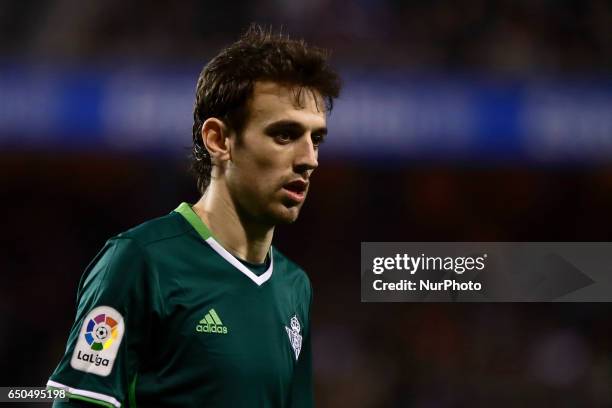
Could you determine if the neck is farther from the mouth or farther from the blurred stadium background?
the blurred stadium background

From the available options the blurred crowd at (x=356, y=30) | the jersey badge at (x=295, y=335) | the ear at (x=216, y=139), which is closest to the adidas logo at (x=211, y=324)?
the jersey badge at (x=295, y=335)

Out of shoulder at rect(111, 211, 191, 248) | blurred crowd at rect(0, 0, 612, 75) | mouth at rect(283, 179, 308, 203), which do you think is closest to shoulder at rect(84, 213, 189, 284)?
shoulder at rect(111, 211, 191, 248)

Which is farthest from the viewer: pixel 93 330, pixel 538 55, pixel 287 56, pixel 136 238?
pixel 538 55

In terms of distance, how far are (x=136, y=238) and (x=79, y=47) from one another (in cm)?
247

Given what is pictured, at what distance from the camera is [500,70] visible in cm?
386

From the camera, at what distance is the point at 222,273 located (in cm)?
173

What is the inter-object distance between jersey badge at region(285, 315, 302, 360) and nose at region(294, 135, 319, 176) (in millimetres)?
360

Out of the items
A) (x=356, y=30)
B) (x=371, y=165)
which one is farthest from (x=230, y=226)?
(x=356, y=30)

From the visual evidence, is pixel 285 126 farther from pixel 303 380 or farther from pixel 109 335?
pixel 303 380

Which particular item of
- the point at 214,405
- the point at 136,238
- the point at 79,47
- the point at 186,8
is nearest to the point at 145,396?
the point at 214,405

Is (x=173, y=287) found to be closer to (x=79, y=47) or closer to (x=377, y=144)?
(x=377, y=144)

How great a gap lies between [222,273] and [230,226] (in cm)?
10

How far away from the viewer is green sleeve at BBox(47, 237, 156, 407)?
151 centimetres

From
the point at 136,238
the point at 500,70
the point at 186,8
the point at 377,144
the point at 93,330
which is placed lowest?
the point at 93,330
